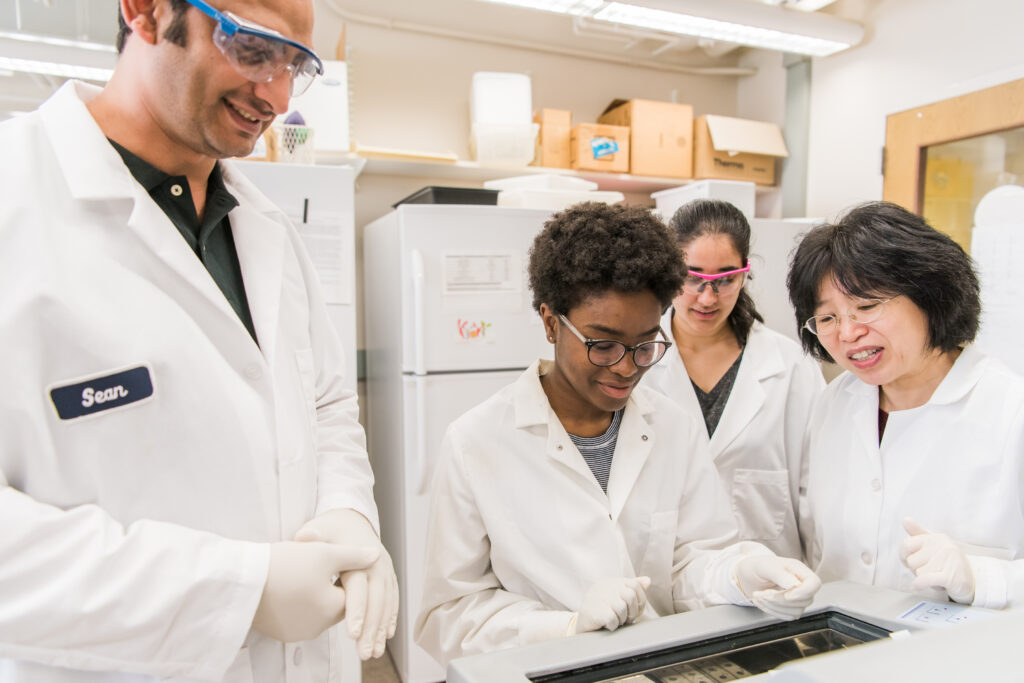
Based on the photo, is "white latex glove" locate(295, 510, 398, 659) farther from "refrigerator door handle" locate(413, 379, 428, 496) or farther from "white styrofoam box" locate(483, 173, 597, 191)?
"white styrofoam box" locate(483, 173, 597, 191)

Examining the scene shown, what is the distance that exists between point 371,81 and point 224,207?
2.41 m

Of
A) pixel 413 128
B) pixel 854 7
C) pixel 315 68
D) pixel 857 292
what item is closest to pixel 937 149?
pixel 854 7

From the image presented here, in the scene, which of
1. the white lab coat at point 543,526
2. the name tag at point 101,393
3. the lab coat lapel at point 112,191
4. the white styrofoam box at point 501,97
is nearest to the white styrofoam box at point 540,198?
the white styrofoam box at point 501,97

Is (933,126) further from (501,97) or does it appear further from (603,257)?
(603,257)

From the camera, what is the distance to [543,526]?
3.61ft

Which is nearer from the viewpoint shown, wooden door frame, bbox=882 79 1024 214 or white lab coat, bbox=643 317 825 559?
white lab coat, bbox=643 317 825 559

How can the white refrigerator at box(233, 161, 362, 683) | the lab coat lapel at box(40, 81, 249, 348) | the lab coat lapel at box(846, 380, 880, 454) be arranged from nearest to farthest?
the lab coat lapel at box(40, 81, 249, 348), the lab coat lapel at box(846, 380, 880, 454), the white refrigerator at box(233, 161, 362, 683)

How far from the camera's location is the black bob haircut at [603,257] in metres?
1.06

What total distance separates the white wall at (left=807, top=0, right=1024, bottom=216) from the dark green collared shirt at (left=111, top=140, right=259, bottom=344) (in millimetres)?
2166

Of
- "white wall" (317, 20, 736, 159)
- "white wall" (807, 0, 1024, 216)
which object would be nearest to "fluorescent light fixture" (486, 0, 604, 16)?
"white wall" (317, 20, 736, 159)

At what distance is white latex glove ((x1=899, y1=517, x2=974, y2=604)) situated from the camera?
90 cm

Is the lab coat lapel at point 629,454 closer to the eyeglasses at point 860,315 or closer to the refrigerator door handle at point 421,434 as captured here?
the eyeglasses at point 860,315

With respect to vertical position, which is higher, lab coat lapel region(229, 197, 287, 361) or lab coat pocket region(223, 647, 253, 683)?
lab coat lapel region(229, 197, 287, 361)

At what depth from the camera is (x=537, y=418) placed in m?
1.14
